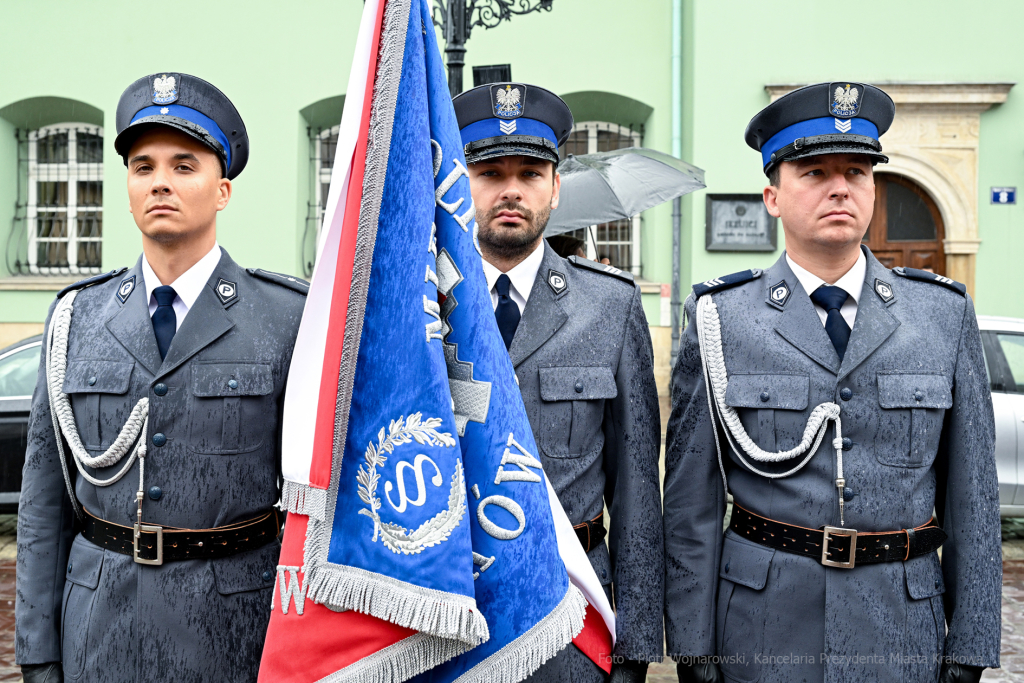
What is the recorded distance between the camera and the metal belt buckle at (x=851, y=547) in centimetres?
209

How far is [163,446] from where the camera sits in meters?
2.04

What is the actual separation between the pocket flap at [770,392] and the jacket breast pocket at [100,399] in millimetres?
1436

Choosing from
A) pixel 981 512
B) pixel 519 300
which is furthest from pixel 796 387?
pixel 519 300

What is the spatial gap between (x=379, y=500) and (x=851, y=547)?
1.13 m

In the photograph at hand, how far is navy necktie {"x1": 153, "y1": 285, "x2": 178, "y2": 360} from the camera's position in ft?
7.02

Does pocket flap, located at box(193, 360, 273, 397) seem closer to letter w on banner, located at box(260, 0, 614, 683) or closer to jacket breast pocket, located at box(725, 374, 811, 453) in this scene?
letter w on banner, located at box(260, 0, 614, 683)

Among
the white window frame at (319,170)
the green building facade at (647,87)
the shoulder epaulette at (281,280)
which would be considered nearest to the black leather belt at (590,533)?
the shoulder epaulette at (281,280)

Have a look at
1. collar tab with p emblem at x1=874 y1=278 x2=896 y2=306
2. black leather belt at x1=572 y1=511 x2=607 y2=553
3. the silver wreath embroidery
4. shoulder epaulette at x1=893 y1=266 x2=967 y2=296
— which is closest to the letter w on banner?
the silver wreath embroidery

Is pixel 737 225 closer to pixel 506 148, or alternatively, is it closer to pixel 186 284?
pixel 506 148

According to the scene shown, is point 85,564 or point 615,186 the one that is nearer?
point 85,564

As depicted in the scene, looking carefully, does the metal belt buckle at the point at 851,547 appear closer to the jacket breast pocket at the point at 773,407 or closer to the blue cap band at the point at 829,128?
the jacket breast pocket at the point at 773,407

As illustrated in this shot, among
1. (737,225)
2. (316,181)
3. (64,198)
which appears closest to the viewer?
(737,225)

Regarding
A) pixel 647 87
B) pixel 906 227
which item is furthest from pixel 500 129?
pixel 906 227

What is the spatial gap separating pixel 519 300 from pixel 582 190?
3.92 m
